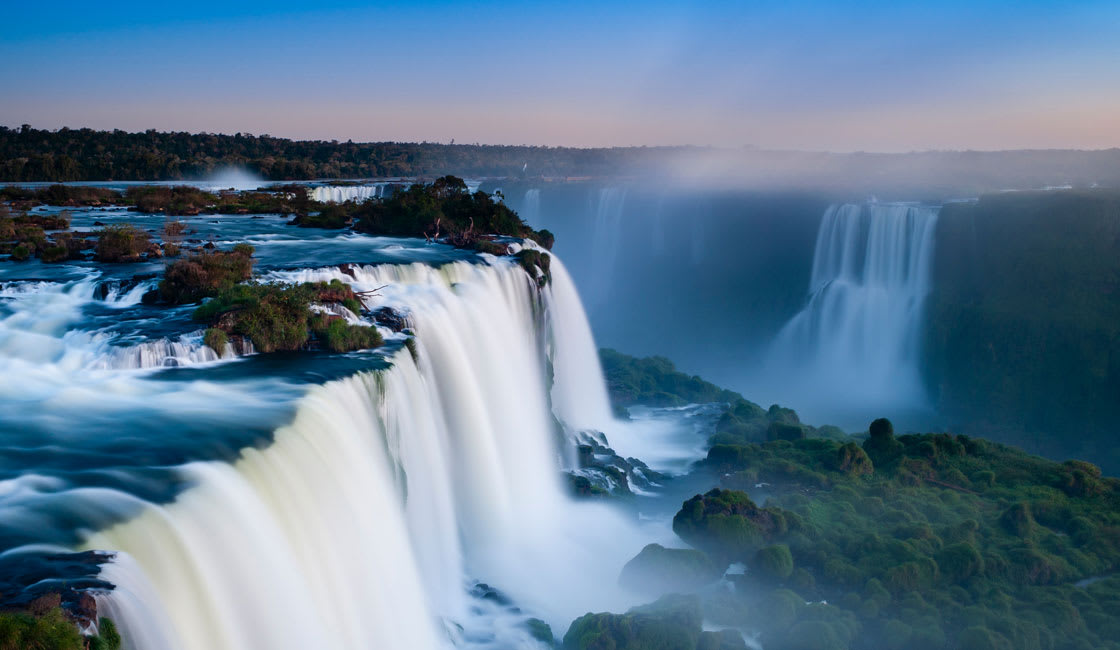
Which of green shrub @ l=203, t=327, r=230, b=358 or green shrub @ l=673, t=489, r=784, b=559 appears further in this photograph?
green shrub @ l=673, t=489, r=784, b=559

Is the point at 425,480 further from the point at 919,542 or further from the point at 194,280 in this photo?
the point at 919,542

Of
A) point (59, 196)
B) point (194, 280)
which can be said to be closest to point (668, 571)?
point (194, 280)

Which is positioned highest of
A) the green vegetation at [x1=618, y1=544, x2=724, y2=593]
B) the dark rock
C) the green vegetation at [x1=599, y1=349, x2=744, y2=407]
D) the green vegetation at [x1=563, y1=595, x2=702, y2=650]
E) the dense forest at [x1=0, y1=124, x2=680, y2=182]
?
the dense forest at [x1=0, y1=124, x2=680, y2=182]

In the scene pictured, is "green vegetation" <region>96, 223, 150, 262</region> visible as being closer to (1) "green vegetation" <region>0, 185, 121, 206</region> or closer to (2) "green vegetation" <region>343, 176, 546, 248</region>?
(2) "green vegetation" <region>343, 176, 546, 248</region>

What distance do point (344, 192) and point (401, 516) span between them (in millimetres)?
30903

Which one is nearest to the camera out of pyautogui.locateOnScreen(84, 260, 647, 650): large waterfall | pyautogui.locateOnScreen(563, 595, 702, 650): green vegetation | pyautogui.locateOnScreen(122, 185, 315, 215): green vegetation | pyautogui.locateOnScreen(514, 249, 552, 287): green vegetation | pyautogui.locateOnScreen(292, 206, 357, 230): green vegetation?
pyautogui.locateOnScreen(84, 260, 647, 650): large waterfall

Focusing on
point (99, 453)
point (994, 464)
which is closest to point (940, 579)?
point (994, 464)

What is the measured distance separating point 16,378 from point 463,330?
25.8 ft

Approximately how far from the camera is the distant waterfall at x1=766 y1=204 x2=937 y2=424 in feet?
120

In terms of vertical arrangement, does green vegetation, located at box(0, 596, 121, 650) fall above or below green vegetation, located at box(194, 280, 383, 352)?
below

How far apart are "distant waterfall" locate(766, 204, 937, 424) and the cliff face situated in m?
0.99

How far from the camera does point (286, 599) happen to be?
7.44 m

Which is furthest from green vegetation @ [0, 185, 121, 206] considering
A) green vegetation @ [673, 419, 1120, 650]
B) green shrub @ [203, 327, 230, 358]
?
green vegetation @ [673, 419, 1120, 650]

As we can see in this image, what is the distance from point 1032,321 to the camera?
3388cm
